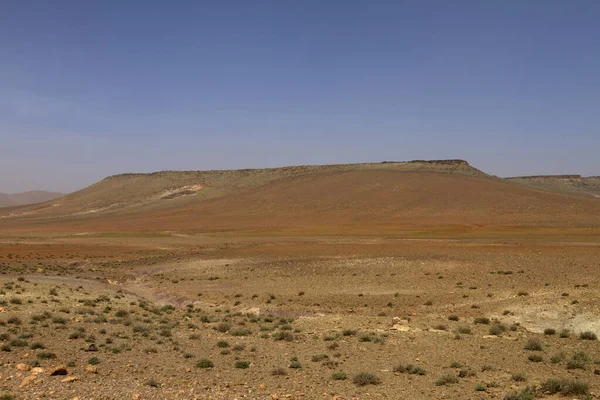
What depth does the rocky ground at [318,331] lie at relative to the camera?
9.88 metres

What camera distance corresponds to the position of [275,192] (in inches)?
4592

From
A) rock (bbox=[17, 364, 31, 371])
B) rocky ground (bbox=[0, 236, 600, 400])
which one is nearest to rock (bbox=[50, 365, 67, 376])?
rocky ground (bbox=[0, 236, 600, 400])

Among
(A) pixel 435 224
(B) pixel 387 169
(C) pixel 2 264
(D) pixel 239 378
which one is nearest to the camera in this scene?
(D) pixel 239 378

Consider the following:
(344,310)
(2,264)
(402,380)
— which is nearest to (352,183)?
(2,264)

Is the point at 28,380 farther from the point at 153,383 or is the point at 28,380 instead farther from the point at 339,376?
the point at 339,376

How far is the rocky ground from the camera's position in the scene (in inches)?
389

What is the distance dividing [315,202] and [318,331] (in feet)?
288

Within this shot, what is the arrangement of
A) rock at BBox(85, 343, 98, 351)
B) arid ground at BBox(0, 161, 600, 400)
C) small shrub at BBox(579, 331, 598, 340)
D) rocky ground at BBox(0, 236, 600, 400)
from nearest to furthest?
rocky ground at BBox(0, 236, 600, 400)
arid ground at BBox(0, 161, 600, 400)
rock at BBox(85, 343, 98, 351)
small shrub at BBox(579, 331, 598, 340)

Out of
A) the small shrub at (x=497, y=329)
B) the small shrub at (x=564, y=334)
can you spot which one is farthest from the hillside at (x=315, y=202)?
the small shrub at (x=564, y=334)

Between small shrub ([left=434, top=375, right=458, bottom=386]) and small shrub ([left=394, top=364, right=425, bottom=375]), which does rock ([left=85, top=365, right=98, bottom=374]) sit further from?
small shrub ([left=434, top=375, right=458, bottom=386])

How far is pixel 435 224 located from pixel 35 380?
228ft

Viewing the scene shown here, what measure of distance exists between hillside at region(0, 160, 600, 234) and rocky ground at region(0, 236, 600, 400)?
41.4 m

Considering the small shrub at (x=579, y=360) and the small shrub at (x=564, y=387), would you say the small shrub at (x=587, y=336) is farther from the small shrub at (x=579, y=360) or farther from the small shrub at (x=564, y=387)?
the small shrub at (x=564, y=387)

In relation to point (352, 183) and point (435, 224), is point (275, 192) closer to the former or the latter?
point (352, 183)
